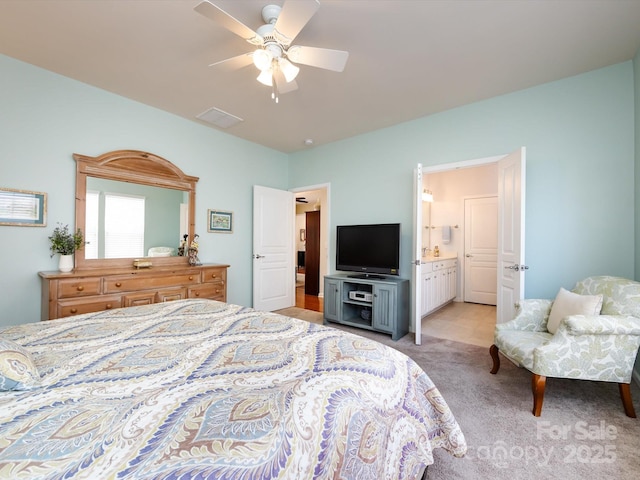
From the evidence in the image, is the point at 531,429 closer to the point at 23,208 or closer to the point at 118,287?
the point at 118,287

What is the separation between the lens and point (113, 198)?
3.18m

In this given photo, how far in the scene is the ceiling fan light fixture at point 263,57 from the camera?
1.95 metres

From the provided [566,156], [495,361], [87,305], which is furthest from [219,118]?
[495,361]

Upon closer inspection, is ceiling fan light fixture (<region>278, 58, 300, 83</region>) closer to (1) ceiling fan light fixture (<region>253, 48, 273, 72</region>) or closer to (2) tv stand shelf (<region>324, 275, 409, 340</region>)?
(1) ceiling fan light fixture (<region>253, 48, 273, 72</region>)

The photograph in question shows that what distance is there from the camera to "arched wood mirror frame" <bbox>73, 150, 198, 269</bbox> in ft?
9.57

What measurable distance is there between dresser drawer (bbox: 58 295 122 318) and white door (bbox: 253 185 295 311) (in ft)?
6.56

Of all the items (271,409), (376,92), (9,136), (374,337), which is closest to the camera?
(271,409)

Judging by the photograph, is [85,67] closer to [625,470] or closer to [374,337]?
[374,337]

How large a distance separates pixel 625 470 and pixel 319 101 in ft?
12.0

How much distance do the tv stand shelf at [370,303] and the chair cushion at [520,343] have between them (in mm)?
1232

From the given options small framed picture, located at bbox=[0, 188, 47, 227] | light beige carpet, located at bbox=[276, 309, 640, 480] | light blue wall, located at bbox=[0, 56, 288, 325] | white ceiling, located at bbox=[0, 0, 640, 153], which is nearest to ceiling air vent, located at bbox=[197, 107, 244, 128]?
white ceiling, located at bbox=[0, 0, 640, 153]

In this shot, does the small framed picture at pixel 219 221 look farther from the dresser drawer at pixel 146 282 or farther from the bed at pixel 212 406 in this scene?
the bed at pixel 212 406

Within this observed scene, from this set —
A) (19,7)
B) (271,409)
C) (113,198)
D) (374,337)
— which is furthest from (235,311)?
(19,7)

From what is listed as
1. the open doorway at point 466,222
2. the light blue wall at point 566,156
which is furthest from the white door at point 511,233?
the open doorway at point 466,222
